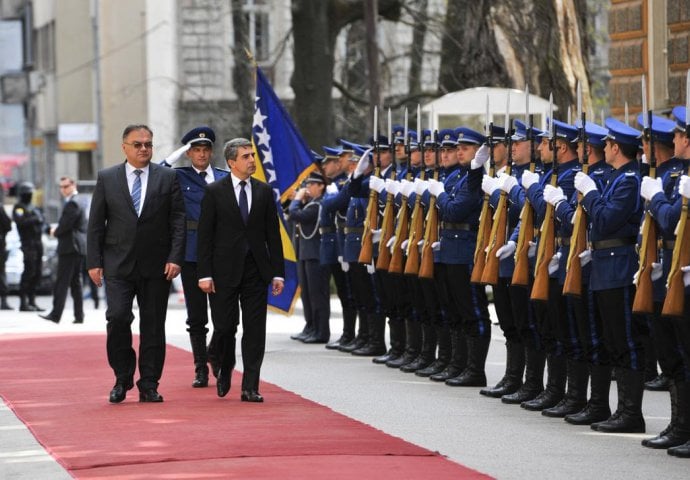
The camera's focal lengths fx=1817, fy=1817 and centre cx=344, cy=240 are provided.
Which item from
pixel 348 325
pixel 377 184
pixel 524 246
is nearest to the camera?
pixel 524 246

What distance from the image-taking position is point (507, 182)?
40.8 feet

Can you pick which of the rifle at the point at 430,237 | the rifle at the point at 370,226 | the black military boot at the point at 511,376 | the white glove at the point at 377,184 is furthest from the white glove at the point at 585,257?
the rifle at the point at 370,226

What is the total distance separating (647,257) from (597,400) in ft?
5.15

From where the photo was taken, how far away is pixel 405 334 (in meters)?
15.8

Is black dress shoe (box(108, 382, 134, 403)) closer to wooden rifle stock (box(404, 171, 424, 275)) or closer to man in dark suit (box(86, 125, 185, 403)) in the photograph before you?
man in dark suit (box(86, 125, 185, 403))

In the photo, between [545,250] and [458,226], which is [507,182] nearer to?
[545,250]

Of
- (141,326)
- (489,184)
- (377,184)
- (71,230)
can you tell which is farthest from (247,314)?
(71,230)

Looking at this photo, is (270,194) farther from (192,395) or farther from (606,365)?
(606,365)

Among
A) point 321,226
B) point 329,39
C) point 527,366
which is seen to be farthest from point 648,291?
point 329,39

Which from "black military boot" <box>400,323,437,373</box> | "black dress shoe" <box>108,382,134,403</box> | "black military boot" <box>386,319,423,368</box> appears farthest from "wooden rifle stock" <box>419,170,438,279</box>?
"black dress shoe" <box>108,382,134,403</box>

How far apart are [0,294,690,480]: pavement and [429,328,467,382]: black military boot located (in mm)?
165

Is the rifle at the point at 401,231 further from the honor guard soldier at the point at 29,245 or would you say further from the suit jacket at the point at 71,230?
the honor guard soldier at the point at 29,245

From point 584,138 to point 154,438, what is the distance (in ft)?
10.6

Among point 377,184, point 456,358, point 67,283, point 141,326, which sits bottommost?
point 456,358
